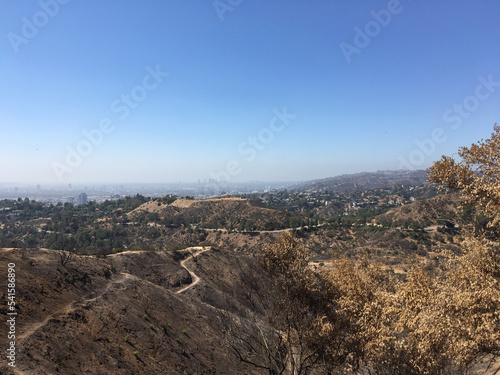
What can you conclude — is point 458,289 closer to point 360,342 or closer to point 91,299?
point 360,342

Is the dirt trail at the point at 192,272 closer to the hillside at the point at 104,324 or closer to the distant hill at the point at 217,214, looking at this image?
the hillside at the point at 104,324

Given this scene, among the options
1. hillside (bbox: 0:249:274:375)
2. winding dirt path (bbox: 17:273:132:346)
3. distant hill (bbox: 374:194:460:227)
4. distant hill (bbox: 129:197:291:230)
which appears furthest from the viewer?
distant hill (bbox: 129:197:291:230)

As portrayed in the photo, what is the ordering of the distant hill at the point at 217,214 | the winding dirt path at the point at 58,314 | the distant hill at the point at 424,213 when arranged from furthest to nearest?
the distant hill at the point at 217,214 → the distant hill at the point at 424,213 → the winding dirt path at the point at 58,314

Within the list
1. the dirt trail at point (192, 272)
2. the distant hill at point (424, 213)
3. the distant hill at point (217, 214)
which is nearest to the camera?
the dirt trail at point (192, 272)

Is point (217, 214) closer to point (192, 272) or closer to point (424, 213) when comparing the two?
point (192, 272)

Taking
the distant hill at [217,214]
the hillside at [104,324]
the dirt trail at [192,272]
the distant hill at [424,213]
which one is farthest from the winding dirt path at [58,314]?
the distant hill at [424,213]

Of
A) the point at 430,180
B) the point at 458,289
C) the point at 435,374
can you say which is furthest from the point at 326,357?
the point at 430,180

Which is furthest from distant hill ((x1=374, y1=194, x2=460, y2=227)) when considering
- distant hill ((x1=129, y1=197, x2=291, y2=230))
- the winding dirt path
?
the winding dirt path

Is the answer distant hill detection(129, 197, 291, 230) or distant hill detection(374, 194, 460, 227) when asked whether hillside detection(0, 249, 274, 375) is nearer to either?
distant hill detection(129, 197, 291, 230)

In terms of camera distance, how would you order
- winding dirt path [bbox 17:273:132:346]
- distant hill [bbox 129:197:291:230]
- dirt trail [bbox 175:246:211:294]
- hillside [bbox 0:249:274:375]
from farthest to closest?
distant hill [bbox 129:197:291:230] < dirt trail [bbox 175:246:211:294] < hillside [bbox 0:249:274:375] < winding dirt path [bbox 17:273:132:346]

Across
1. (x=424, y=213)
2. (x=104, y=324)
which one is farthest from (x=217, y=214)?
(x=104, y=324)
